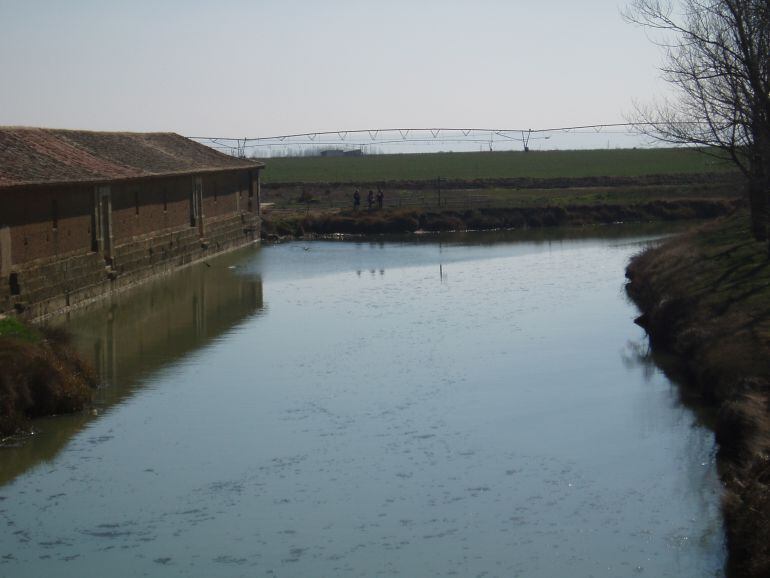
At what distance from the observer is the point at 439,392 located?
1734 cm

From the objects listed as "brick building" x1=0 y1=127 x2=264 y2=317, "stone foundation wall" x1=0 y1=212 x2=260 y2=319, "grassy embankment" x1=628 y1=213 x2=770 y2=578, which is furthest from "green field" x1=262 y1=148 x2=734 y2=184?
"grassy embankment" x1=628 y1=213 x2=770 y2=578

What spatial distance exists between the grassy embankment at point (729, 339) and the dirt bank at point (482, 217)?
56.3ft

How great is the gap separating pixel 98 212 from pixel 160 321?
3.67 metres

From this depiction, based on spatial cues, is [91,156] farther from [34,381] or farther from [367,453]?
[367,453]

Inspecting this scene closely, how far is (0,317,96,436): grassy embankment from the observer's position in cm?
1466

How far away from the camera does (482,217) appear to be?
157ft

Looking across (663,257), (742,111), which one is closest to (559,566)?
(742,111)

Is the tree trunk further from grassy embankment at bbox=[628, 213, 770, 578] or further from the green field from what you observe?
the green field

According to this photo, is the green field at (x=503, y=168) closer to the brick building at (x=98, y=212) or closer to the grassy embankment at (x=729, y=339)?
the brick building at (x=98, y=212)

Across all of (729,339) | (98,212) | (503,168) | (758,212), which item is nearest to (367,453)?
(729,339)

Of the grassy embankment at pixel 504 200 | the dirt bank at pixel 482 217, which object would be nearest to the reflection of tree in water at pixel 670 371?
the grassy embankment at pixel 504 200

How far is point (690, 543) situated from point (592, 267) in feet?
73.7

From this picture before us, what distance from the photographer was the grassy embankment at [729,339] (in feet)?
34.5

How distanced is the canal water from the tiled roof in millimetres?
3118
